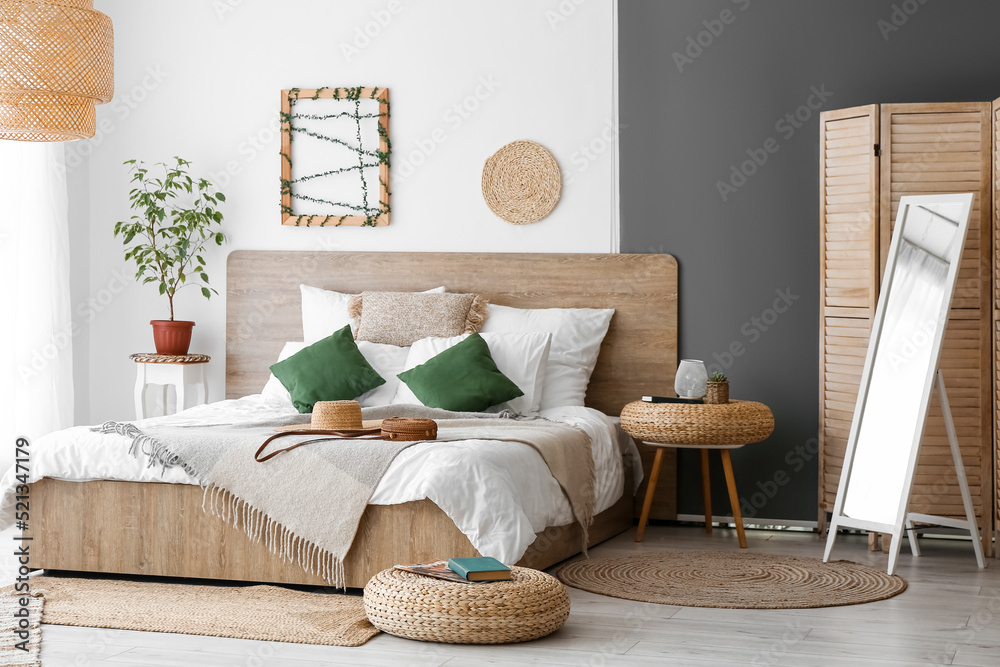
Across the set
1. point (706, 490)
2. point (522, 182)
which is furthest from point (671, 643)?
point (522, 182)

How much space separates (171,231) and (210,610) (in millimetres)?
2722

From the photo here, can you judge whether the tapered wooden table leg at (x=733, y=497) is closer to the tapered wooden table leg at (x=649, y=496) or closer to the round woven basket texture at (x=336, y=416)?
the tapered wooden table leg at (x=649, y=496)

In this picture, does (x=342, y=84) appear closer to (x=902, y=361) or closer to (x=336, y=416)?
(x=336, y=416)

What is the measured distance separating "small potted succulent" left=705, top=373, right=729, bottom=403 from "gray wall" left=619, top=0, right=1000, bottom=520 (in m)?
0.44

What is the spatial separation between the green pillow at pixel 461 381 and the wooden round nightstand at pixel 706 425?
52cm

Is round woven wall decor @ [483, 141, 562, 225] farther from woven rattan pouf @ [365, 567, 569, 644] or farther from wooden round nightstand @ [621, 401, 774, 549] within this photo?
woven rattan pouf @ [365, 567, 569, 644]

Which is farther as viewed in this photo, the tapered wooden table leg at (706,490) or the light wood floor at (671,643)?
the tapered wooden table leg at (706,490)

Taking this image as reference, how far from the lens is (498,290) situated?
5277 millimetres

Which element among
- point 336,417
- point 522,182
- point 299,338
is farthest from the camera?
point 299,338

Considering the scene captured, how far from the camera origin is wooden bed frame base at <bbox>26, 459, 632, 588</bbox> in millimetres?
3486

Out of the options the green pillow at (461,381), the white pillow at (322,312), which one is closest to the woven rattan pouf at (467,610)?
the green pillow at (461,381)

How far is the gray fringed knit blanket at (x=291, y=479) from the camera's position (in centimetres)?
351

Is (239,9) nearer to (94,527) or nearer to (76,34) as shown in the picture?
(76,34)

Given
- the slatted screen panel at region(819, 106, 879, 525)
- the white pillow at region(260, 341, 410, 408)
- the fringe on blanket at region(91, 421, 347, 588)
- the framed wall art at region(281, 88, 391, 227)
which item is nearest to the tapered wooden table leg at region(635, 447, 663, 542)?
the slatted screen panel at region(819, 106, 879, 525)
